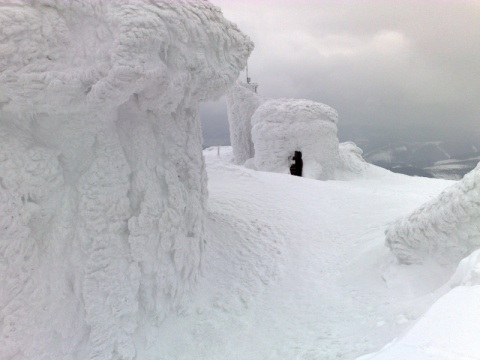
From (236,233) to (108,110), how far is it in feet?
7.22

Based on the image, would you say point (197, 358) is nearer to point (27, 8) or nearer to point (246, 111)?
point (27, 8)

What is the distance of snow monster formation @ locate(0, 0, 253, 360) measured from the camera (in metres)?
2.58

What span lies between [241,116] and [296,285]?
34.9 feet

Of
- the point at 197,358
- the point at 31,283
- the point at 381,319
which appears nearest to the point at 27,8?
the point at 31,283

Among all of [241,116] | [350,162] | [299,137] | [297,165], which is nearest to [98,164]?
[299,137]

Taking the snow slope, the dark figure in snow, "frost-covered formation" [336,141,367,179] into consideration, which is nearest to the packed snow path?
the snow slope

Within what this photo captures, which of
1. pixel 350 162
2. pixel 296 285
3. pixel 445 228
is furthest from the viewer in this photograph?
pixel 350 162

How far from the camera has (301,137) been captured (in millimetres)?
11094

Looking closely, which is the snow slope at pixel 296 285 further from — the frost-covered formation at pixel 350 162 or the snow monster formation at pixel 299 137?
the frost-covered formation at pixel 350 162

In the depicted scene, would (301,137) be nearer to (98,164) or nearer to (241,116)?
(241,116)

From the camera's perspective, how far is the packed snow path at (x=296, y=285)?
2.97m

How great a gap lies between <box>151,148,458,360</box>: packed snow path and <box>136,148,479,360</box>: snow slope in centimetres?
1

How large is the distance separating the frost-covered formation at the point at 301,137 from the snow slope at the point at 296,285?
547cm

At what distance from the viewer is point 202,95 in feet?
10.7
